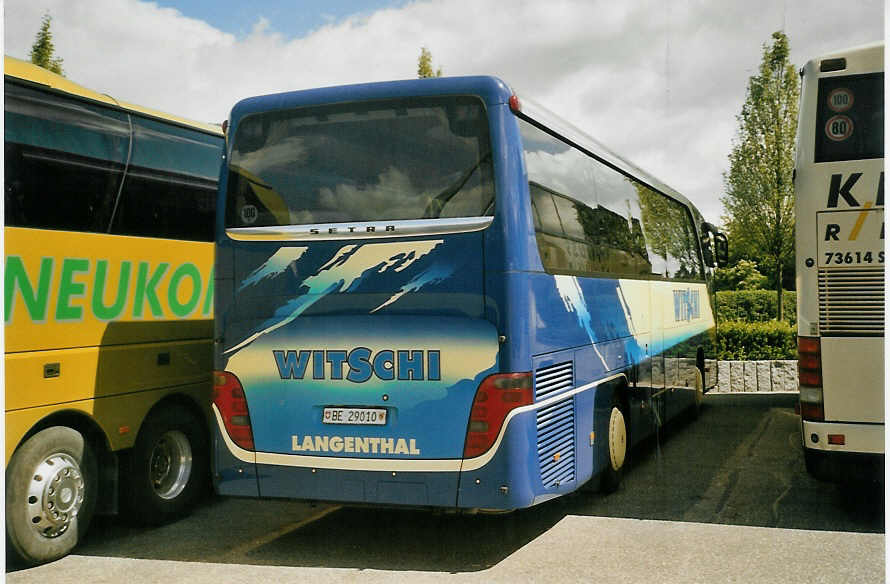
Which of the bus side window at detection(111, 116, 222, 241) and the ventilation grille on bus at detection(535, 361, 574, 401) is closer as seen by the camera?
the ventilation grille on bus at detection(535, 361, 574, 401)

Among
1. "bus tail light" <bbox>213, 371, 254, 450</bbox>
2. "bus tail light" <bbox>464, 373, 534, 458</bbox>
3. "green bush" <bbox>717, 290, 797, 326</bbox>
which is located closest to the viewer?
"bus tail light" <bbox>464, 373, 534, 458</bbox>

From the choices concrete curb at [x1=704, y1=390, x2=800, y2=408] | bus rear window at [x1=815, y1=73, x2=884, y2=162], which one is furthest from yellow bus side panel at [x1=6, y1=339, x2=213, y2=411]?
concrete curb at [x1=704, y1=390, x2=800, y2=408]

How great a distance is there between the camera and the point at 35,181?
6746 millimetres

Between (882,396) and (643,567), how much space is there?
2294 mm

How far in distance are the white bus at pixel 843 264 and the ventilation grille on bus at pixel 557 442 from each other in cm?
181

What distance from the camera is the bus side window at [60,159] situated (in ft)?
21.6

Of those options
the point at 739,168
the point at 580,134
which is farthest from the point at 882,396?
the point at 739,168

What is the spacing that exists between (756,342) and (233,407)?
1353cm

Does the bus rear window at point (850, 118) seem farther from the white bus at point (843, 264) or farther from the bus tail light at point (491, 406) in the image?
the bus tail light at point (491, 406)

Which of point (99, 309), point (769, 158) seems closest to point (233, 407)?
point (99, 309)

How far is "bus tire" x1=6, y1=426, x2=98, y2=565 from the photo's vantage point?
6516 mm

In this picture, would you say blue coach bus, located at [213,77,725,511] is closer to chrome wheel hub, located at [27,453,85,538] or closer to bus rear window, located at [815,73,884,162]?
chrome wheel hub, located at [27,453,85,538]

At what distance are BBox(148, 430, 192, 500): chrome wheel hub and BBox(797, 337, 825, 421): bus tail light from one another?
17.3ft

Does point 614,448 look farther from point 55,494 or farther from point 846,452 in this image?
point 55,494
